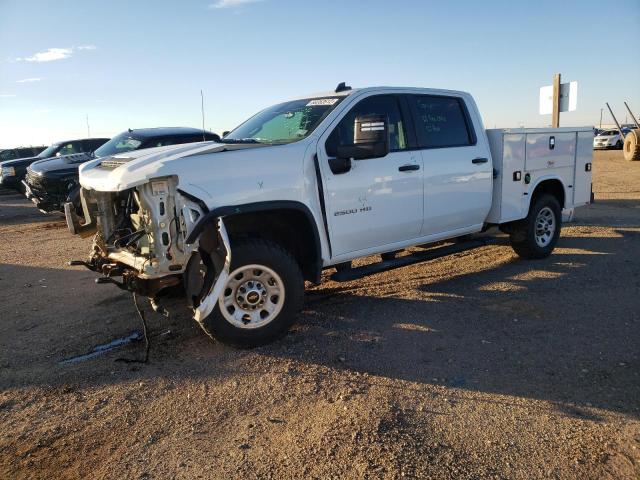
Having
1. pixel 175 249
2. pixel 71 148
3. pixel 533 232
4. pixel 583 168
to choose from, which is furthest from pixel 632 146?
pixel 175 249

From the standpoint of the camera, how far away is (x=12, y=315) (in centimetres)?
556

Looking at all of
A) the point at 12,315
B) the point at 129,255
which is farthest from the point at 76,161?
the point at 129,255

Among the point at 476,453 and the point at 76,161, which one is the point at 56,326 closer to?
the point at 476,453

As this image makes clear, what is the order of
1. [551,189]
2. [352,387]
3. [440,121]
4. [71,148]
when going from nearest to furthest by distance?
[352,387], [440,121], [551,189], [71,148]

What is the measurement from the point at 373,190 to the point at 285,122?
3.76 feet

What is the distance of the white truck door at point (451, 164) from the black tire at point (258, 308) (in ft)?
6.17

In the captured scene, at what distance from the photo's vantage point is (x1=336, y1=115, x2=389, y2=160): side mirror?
4539mm

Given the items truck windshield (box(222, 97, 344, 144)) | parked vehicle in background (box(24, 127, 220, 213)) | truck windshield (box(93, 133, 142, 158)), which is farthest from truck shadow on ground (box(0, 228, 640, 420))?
parked vehicle in background (box(24, 127, 220, 213))

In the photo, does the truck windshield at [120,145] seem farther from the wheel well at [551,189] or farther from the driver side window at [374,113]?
the wheel well at [551,189]

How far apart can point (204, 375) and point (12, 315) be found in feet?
9.26

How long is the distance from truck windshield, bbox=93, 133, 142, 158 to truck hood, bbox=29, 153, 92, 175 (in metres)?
0.92

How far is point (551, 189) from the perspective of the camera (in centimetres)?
739

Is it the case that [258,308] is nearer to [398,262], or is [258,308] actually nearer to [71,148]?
[398,262]

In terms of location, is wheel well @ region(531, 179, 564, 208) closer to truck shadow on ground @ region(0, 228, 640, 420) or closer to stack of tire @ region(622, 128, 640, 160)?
truck shadow on ground @ region(0, 228, 640, 420)
